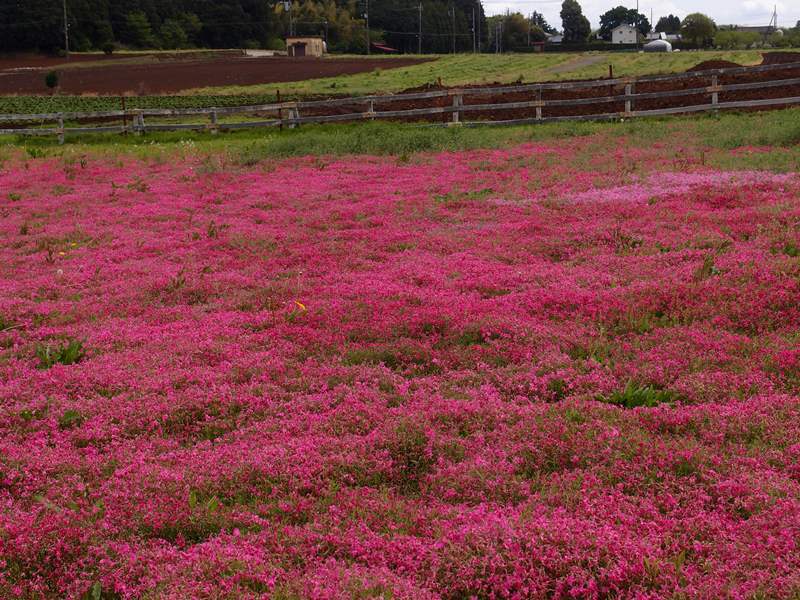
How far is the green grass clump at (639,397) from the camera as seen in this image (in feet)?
20.8

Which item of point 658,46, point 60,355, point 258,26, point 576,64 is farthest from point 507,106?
point 258,26

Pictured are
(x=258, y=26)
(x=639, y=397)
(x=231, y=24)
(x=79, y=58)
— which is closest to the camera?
(x=639, y=397)

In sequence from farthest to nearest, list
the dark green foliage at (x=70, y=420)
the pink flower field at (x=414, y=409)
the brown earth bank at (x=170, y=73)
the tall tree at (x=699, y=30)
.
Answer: the tall tree at (x=699, y=30)
the brown earth bank at (x=170, y=73)
the dark green foliage at (x=70, y=420)
the pink flower field at (x=414, y=409)

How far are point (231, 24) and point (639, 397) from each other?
152564mm

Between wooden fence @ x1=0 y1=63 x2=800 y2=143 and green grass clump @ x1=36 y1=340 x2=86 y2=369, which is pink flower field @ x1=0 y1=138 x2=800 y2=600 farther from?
wooden fence @ x1=0 y1=63 x2=800 y2=143


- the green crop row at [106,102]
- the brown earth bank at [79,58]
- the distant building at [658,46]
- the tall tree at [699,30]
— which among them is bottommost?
the green crop row at [106,102]

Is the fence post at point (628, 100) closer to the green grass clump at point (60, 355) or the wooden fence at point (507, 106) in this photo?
the wooden fence at point (507, 106)

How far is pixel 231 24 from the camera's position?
5674 inches

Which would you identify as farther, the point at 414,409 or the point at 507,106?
the point at 507,106

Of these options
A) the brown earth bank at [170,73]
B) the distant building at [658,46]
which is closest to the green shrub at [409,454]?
the brown earth bank at [170,73]

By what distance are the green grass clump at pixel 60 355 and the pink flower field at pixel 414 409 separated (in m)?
0.04

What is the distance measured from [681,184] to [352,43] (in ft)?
509

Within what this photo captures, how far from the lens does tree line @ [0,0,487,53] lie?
117 metres

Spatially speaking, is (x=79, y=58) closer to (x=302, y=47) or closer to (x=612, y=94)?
(x=302, y=47)
